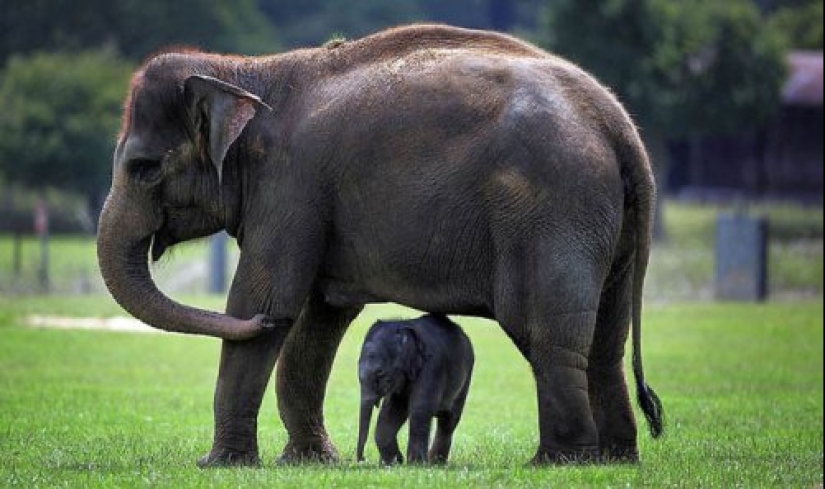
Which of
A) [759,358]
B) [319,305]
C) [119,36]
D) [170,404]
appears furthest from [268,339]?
[119,36]

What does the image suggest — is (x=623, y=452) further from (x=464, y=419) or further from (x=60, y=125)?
(x=60, y=125)

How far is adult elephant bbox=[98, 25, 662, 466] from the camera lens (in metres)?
14.5

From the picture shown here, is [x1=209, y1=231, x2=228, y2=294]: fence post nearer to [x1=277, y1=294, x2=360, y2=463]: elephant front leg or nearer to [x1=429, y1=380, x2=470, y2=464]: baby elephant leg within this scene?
[x1=277, y1=294, x2=360, y2=463]: elephant front leg

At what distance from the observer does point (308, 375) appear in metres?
16.3

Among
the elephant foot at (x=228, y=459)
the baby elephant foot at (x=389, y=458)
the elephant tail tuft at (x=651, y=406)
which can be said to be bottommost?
the elephant foot at (x=228, y=459)

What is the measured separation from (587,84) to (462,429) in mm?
5816

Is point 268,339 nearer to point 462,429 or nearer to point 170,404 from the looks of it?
point 462,429

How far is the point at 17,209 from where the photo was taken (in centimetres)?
6919

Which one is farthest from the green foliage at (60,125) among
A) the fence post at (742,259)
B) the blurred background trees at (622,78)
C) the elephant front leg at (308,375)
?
the elephant front leg at (308,375)

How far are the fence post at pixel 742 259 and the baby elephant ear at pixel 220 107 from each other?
2713 cm

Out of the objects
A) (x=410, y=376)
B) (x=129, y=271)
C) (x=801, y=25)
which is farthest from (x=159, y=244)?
(x=801, y=25)

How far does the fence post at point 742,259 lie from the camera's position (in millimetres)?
41875

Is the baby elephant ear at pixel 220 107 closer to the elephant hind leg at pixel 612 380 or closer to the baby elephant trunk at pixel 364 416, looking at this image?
the baby elephant trunk at pixel 364 416

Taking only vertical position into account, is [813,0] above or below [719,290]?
above
